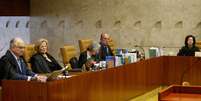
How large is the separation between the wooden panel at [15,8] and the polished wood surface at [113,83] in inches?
194

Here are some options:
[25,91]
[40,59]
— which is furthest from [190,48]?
[25,91]

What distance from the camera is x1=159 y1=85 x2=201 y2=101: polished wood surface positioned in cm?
415

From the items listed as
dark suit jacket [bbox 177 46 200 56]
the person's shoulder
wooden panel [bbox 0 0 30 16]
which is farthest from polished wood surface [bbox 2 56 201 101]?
wooden panel [bbox 0 0 30 16]

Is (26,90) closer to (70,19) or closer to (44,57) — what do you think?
(44,57)

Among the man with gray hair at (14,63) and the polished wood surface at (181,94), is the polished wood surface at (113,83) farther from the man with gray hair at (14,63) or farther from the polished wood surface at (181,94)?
the polished wood surface at (181,94)

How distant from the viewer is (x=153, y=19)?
36.6 ft

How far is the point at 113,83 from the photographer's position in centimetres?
658

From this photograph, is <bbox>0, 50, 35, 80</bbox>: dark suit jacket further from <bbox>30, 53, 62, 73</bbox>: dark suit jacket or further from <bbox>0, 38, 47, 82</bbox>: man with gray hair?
<bbox>30, 53, 62, 73</bbox>: dark suit jacket

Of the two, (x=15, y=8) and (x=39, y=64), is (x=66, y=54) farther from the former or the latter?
(x=15, y=8)

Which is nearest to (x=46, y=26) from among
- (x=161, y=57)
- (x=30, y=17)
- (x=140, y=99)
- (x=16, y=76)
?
(x=30, y=17)

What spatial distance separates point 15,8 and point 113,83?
19.9 ft

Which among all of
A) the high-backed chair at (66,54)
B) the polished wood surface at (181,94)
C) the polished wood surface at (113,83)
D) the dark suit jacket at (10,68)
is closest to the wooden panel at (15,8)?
the high-backed chair at (66,54)

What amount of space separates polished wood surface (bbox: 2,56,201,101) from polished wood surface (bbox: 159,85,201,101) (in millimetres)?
1302

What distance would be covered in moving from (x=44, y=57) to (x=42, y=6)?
5.93 m
